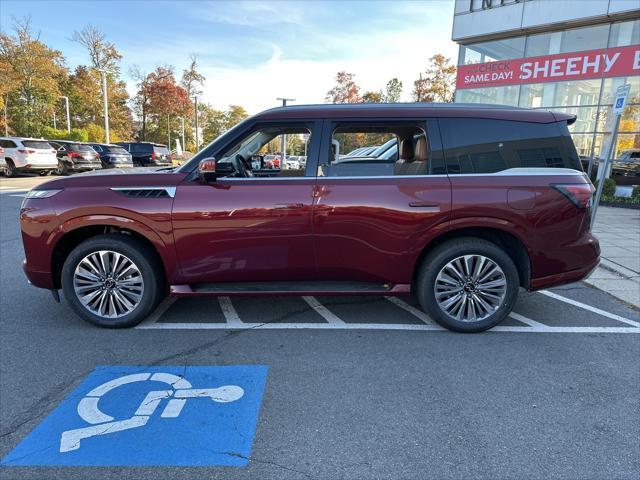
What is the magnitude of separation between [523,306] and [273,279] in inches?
109

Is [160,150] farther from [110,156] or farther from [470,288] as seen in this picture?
[470,288]

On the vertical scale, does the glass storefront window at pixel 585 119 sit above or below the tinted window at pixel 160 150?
above

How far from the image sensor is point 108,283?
3844 millimetres

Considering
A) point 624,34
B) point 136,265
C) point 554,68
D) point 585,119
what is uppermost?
point 624,34

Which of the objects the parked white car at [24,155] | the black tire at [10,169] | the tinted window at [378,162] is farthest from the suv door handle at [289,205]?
the black tire at [10,169]

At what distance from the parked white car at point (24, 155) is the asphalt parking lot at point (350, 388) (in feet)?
57.1

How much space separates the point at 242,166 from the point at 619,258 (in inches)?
244

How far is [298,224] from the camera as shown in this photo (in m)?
3.71

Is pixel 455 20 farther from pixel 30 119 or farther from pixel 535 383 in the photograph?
pixel 30 119

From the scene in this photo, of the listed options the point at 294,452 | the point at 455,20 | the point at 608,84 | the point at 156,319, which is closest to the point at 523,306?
the point at 294,452

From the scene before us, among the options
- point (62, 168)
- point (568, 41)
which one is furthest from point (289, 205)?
point (62, 168)

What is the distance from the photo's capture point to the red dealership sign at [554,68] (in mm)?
15508

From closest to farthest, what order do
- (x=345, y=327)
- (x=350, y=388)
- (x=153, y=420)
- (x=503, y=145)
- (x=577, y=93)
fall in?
1. (x=153, y=420)
2. (x=350, y=388)
3. (x=503, y=145)
4. (x=345, y=327)
5. (x=577, y=93)

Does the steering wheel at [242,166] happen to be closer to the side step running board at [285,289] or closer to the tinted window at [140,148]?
the side step running board at [285,289]
